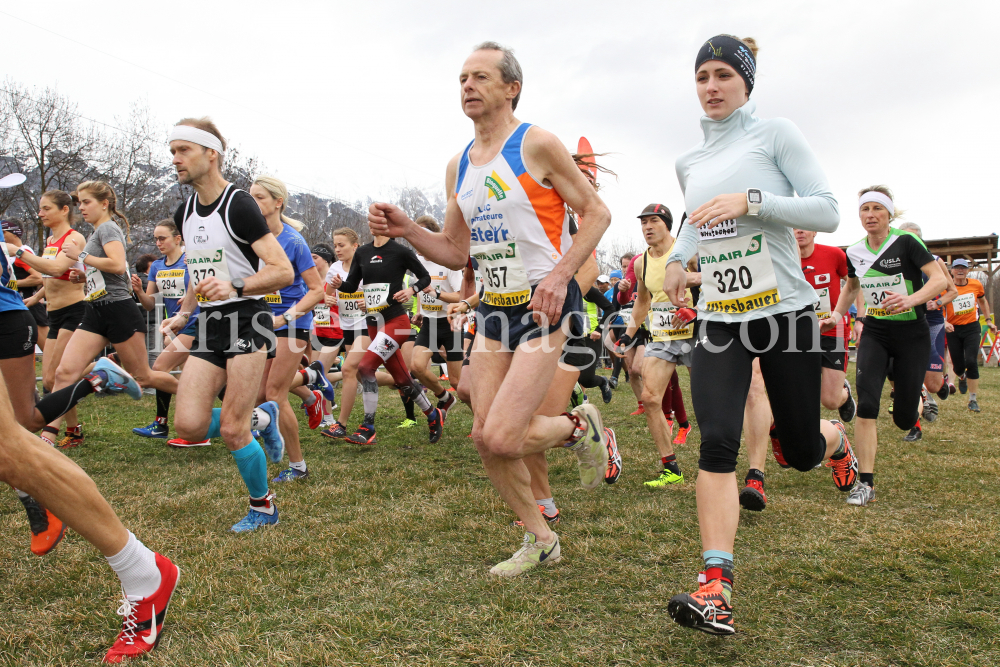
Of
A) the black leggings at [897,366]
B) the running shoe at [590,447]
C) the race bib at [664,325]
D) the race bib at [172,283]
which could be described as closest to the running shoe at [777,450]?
the black leggings at [897,366]

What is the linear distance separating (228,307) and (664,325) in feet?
11.7

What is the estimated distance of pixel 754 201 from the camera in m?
2.80

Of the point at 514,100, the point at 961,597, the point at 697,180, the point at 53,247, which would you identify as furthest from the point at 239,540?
the point at 53,247

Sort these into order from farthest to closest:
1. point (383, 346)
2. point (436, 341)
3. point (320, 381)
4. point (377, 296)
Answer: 1. point (436, 341)
2. point (320, 381)
3. point (377, 296)
4. point (383, 346)

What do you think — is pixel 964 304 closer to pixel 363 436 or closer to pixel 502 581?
pixel 363 436

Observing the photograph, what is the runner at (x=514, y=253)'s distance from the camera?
3178mm

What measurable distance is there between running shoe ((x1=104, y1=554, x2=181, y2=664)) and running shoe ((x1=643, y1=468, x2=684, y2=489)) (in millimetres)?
3531

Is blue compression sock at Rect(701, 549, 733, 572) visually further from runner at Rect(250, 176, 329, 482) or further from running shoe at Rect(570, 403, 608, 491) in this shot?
runner at Rect(250, 176, 329, 482)

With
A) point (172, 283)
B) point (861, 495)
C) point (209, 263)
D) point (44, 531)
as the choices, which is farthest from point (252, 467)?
point (172, 283)

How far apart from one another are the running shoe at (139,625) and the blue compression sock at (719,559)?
81.3 inches

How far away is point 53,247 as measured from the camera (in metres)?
6.37

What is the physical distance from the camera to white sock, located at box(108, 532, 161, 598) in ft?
8.27

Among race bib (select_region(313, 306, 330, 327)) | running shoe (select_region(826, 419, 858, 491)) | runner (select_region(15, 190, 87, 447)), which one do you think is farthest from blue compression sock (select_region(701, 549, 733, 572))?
race bib (select_region(313, 306, 330, 327))

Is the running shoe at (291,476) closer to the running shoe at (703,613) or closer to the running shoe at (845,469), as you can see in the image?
the running shoe at (703,613)
